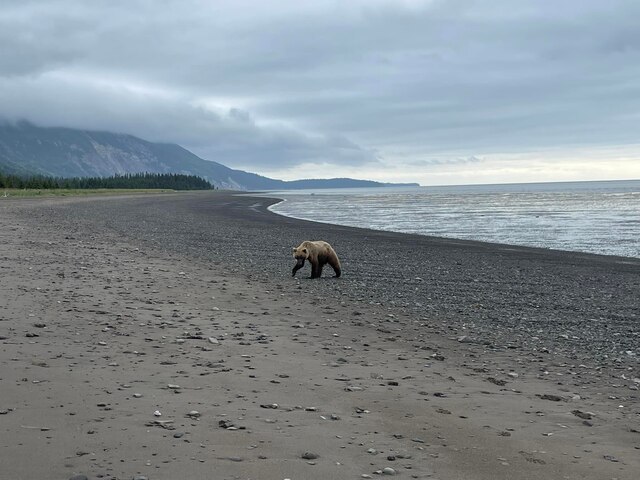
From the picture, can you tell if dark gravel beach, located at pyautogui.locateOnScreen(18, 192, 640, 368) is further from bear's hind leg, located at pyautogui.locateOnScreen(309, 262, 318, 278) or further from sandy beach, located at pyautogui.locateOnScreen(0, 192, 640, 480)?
bear's hind leg, located at pyautogui.locateOnScreen(309, 262, 318, 278)

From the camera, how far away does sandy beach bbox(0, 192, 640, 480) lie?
5.14 metres

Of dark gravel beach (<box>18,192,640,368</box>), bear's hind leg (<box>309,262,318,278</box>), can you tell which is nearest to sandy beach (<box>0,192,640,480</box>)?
dark gravel beach (<box>18,192,640,368</box>)

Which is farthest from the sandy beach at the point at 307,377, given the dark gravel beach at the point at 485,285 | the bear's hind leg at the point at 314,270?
the bear's hind leg at the point at 314,270

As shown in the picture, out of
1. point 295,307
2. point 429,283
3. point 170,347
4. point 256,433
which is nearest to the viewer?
point 256,433

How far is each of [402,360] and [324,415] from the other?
8.88 feet

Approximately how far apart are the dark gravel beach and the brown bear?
1.39ft

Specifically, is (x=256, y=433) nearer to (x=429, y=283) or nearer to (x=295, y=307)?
(x=295, y=307)

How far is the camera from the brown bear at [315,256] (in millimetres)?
16891

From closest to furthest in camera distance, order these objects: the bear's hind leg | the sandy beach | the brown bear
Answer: the sandy beach < the brown bear < the bear's hind leg

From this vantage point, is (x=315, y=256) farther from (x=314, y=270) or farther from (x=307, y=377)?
(x=307, y=377)

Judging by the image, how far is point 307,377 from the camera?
758 cm

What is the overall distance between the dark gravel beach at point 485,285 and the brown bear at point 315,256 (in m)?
0.42

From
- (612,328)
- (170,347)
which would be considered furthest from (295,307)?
(612,328)

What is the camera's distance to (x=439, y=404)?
22.2 feet
